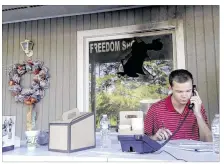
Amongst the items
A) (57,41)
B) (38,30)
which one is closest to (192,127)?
(57,41)

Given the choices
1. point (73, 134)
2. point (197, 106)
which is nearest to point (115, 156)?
point (73, 134)

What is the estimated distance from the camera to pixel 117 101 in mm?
3021

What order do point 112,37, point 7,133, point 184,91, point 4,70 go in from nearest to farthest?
point 7,133
point 184,91
point 112,37
point 4,70

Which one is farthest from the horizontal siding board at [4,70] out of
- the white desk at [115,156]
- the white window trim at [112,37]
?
the white desk at [115,156]

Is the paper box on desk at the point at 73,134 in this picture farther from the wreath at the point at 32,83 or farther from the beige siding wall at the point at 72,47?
the wreath at the point at 32,83

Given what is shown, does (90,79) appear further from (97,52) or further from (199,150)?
(199,150)

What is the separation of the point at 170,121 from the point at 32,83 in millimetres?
1819

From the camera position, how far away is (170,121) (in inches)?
87.8

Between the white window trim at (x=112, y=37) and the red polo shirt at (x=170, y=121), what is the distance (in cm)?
70

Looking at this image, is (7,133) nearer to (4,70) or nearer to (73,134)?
(73,134)

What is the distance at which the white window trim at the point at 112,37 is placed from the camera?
2830 mm

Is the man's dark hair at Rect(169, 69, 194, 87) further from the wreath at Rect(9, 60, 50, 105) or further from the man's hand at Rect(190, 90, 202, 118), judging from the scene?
the wreath at Rect(9, 60, 50, 105)

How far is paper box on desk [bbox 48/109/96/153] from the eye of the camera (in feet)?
4.46

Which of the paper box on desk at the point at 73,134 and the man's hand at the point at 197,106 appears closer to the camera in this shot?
the paper box on desk at the point at 73,134
